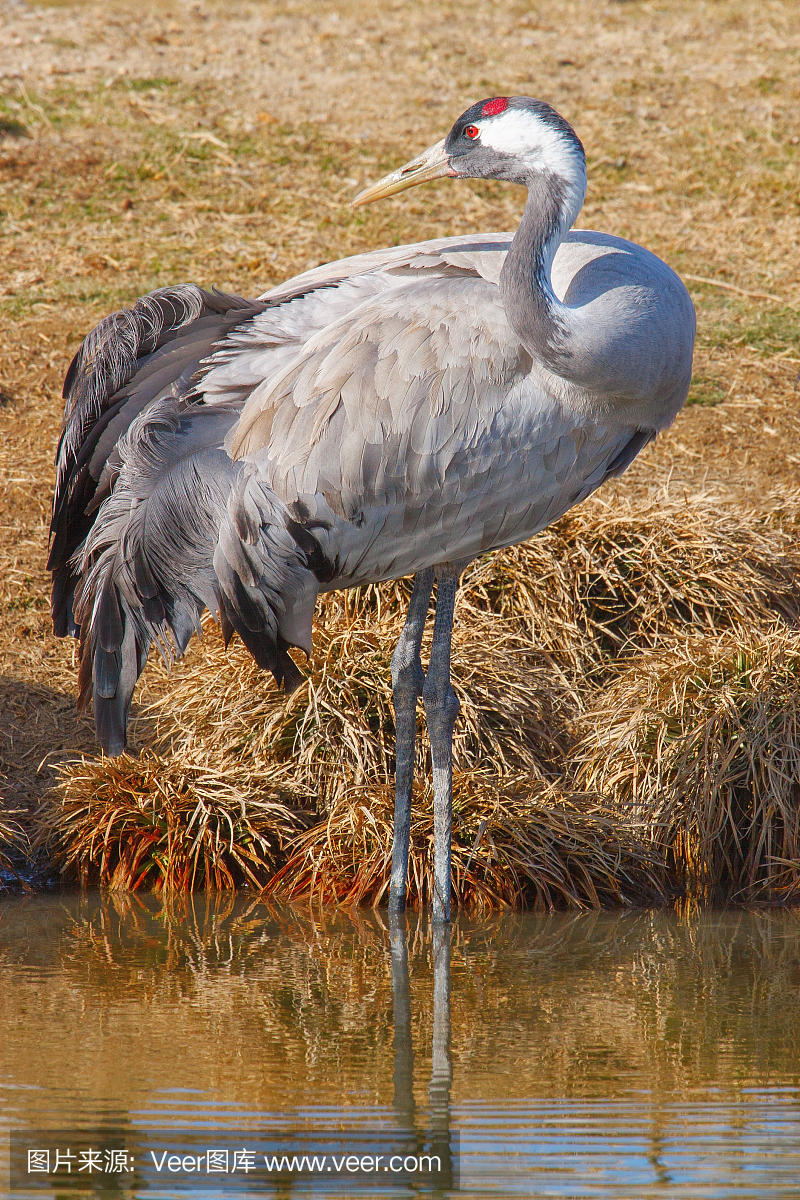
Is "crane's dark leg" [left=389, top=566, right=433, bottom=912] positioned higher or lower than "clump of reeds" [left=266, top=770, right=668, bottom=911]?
higher

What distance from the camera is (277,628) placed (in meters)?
3.94

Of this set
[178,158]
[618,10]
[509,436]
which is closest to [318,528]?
[509,436]

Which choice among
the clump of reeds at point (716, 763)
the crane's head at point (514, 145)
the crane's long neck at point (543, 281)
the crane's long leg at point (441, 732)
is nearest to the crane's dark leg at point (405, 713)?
Answer: the crane's long leg at point (441, 732)

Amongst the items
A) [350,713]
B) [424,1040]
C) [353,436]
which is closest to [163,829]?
[350,713]

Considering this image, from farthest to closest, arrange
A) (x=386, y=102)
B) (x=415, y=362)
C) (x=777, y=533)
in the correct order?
(x=386, y=102) < (x=777, y=533) < (x=415, y=362)

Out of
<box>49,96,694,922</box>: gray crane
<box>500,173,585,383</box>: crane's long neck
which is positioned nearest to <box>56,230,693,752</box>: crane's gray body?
<box>49,96,694,922</box>: gray crane

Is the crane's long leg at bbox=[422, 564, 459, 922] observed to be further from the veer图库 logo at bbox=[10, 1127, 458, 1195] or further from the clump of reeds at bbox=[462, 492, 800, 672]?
the veer图库 logo at bbox=[10, 1127, 458, 1195]

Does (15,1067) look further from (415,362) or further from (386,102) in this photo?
(386,102)

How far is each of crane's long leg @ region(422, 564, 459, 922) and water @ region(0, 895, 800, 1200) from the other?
181mm

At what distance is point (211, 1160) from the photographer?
2.72m

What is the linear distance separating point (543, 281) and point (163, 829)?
2.21 m

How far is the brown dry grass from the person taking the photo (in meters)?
5.27

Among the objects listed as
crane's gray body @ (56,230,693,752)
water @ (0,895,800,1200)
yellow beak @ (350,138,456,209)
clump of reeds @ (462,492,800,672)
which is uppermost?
yellow beak @ (350,138,456,209)

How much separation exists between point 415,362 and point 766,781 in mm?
1972
